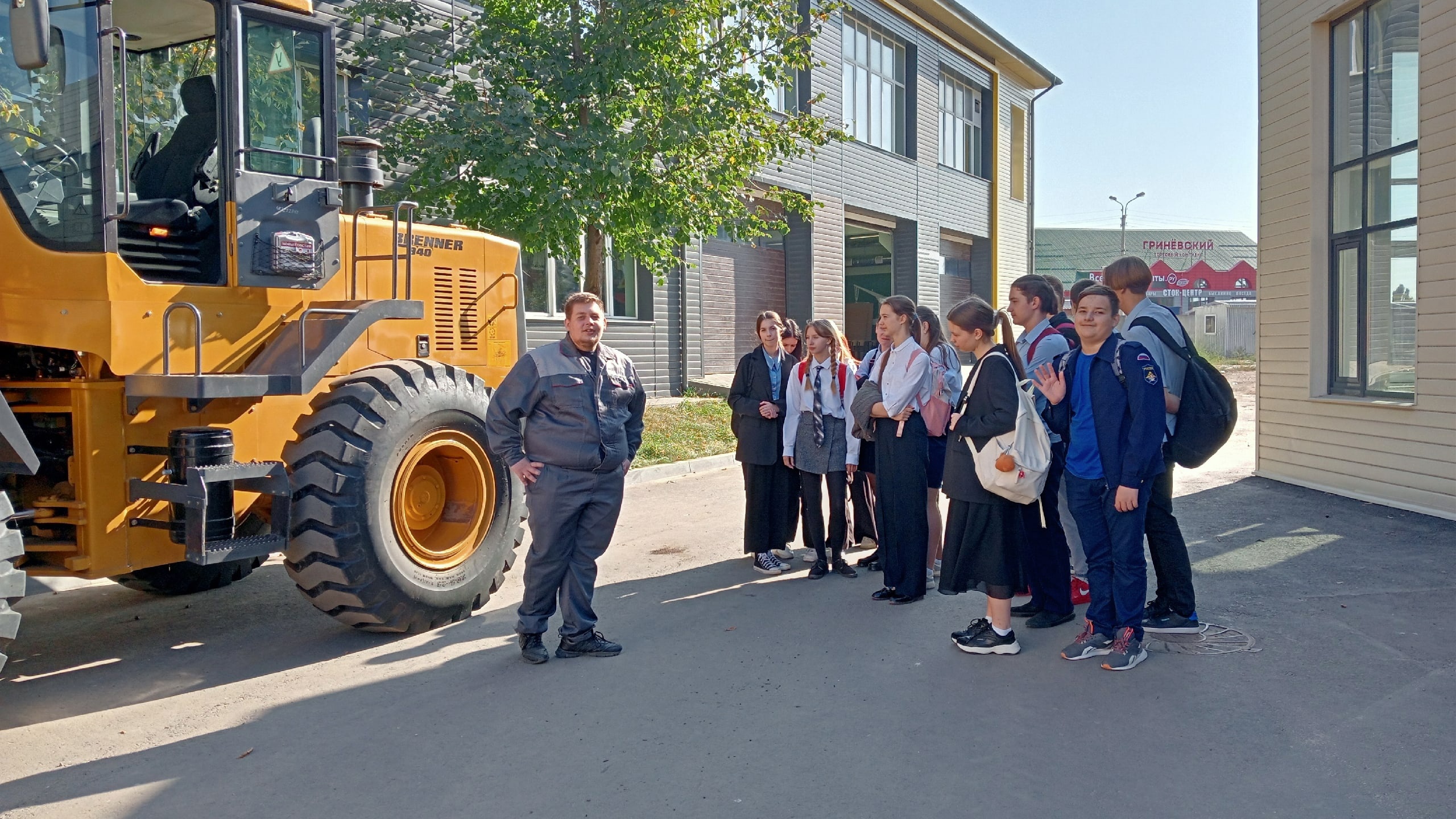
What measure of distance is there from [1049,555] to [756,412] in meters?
2.29

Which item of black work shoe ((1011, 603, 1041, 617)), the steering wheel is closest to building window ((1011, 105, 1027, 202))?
black work shoe ((1011, 603, 1041, 617))

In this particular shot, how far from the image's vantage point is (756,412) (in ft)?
25.0

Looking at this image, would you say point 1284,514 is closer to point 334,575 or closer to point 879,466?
point 879,466

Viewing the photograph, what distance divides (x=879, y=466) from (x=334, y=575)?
10.6 ft

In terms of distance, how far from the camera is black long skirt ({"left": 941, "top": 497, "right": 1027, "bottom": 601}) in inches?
217

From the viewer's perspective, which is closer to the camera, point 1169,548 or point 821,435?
point 1169,548

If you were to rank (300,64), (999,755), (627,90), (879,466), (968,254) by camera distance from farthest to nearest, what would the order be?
1. (968,254)
2. (627,90)
3. (879,466)
4. (300,64)
5. (999,755)

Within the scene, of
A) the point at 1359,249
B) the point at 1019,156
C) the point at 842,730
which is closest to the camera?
the point at 842,730

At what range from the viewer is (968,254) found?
31188 mm

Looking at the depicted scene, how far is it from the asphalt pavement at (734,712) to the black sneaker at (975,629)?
75 mm

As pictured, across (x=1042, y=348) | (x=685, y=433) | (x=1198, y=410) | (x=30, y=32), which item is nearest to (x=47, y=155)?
(x=30, y=32)

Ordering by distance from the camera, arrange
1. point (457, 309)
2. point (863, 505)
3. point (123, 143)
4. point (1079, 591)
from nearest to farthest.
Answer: point (123, 143) < point (1079, 591) < point (457, 309) < point (863, 505)

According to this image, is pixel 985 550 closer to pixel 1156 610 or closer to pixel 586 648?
pixel 1156 610

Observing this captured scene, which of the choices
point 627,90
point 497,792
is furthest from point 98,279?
point 627,90
